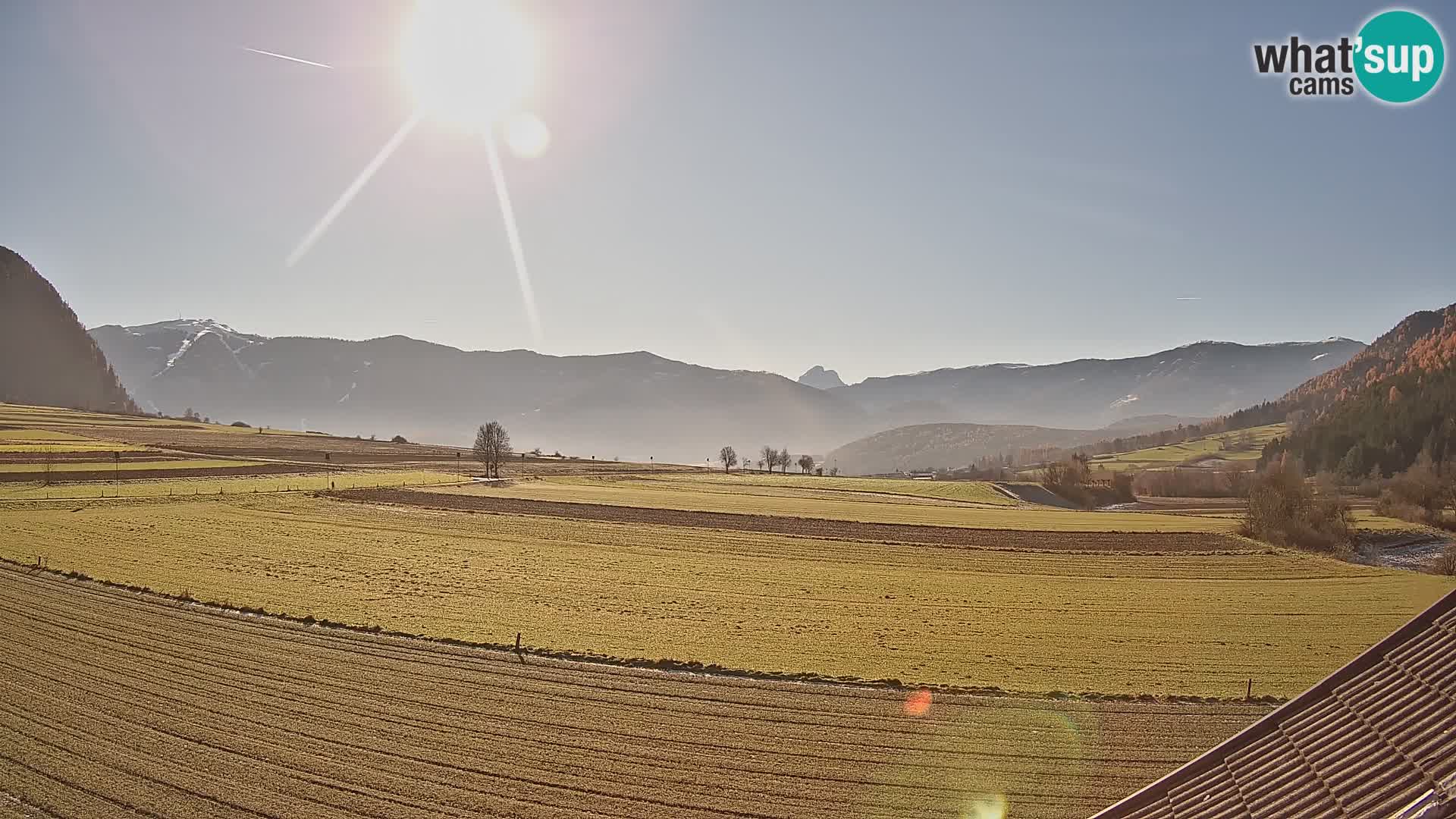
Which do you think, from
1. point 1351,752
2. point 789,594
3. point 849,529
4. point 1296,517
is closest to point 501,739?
point 1351,752

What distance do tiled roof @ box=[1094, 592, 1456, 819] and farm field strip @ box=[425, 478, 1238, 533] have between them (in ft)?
217

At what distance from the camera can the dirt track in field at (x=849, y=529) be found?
61812 mm

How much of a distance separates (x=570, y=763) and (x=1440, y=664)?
1611cm

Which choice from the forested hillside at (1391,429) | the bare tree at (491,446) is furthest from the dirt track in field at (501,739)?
the forested hillside at (1391,429)

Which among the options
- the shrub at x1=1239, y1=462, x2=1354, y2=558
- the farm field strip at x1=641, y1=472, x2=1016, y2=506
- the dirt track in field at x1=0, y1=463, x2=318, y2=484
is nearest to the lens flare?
the shrub at x1=1239, y1=462, x2=1354, y2=558

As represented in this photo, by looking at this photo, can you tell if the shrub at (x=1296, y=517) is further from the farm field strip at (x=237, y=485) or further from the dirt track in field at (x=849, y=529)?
the farm field strip at (x=237, y=485)

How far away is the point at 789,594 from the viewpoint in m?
38.5

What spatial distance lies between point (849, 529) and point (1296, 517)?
4015 cm

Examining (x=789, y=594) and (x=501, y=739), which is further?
(x=789, y=594)

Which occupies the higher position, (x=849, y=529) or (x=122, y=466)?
(x=122, y=466)

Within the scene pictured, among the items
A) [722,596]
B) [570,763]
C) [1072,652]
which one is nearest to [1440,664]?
[570,763]

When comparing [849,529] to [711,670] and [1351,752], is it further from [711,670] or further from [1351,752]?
[1351,752]

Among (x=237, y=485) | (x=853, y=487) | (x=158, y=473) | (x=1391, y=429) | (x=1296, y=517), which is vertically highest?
(x=1391, y=429)

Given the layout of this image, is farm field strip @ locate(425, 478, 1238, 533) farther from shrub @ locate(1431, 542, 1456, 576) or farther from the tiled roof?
the tiled roof
